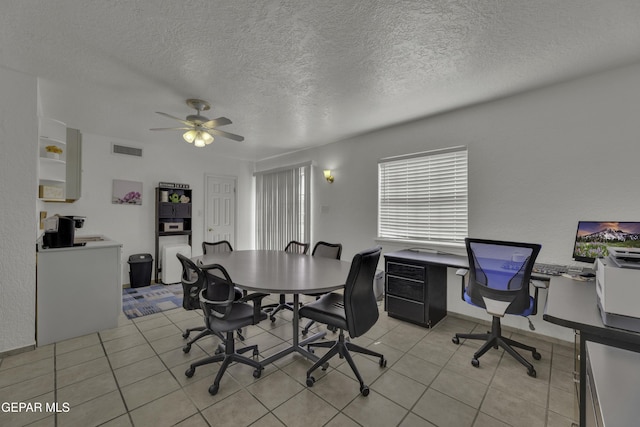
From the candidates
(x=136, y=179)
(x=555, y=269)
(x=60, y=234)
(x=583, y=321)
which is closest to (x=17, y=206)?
(x=60, y=234)

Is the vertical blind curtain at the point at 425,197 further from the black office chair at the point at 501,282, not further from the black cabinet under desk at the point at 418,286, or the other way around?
the black office chair at the point at 501,282

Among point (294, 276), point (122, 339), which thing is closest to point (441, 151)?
point (294, 276)

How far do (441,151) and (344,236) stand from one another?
6.71 ft

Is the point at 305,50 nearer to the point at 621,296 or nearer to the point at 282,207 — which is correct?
the point at 621,296

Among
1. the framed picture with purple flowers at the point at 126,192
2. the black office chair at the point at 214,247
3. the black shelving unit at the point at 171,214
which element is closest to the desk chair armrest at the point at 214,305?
the black office chair at the point at 214,247

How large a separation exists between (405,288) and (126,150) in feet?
16.8

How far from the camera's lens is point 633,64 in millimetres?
2268

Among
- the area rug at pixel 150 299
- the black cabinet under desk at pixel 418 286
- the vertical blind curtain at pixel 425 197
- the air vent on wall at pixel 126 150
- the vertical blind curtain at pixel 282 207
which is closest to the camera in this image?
the black cabinet under desk at pixel 418 286

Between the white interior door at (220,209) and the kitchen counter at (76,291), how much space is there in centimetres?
270

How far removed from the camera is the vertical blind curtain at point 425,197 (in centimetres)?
334

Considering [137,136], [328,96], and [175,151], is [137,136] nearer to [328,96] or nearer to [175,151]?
[175,151]

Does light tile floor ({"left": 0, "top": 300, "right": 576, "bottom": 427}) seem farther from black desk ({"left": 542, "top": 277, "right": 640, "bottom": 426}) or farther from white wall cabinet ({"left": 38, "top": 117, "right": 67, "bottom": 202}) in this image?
white wall cabinet ({"left": 38, "top": 117, "right": 67, "bottom": 202})

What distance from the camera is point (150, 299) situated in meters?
3.94

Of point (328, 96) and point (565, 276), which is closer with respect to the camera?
point (565, 276)
